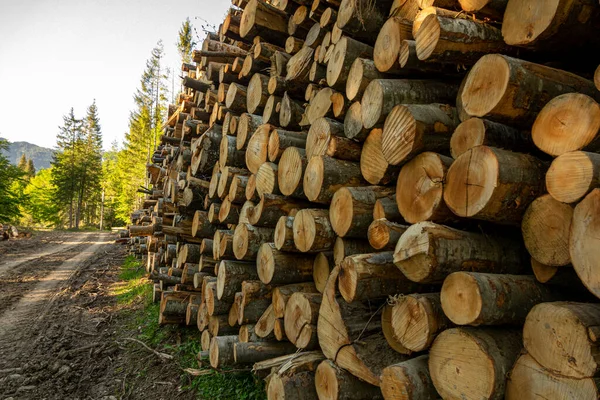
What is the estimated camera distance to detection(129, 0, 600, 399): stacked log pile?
1.56m

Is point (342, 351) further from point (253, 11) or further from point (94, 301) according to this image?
point (94, 301)

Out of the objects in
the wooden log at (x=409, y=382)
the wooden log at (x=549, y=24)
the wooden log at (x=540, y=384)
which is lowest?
the wooden log at (x=409, y=382)

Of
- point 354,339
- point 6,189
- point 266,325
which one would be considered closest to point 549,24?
point 354,339

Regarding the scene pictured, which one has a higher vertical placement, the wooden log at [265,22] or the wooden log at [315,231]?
the wooden log at [265,22]

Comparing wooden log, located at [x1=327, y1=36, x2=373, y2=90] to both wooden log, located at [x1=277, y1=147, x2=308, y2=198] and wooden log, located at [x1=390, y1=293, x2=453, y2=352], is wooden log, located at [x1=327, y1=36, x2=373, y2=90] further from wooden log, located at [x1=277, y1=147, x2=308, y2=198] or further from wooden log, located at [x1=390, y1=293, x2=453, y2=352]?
wooden log, located at [x1=390, y1=293, x2=453, y2=352]

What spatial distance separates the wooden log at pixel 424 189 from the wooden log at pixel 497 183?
0.14 metres

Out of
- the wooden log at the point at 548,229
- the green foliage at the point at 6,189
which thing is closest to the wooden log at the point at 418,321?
the wooden log at the point at 548,229

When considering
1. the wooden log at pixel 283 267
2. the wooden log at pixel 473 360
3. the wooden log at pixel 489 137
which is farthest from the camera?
the wooden log at pixel 283 267

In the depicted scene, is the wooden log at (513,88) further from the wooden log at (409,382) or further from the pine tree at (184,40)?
the pine tree at (184,40)

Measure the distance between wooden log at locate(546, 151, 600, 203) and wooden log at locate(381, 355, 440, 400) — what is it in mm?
1088

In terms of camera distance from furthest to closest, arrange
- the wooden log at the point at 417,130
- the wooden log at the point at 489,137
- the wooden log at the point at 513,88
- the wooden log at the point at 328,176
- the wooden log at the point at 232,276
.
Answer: the wooden log at the point at 232,276 < the wooden log at the point at 328,176 < the wooden log at the point at 417,130 < the wooden log at the point at 489,137 < the wooden log at the point at 513,88

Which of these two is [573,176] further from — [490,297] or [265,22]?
[265,22]

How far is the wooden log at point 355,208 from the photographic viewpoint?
2.50m

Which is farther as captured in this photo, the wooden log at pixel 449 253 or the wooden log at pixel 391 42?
the wooden log at pixel 391 42
